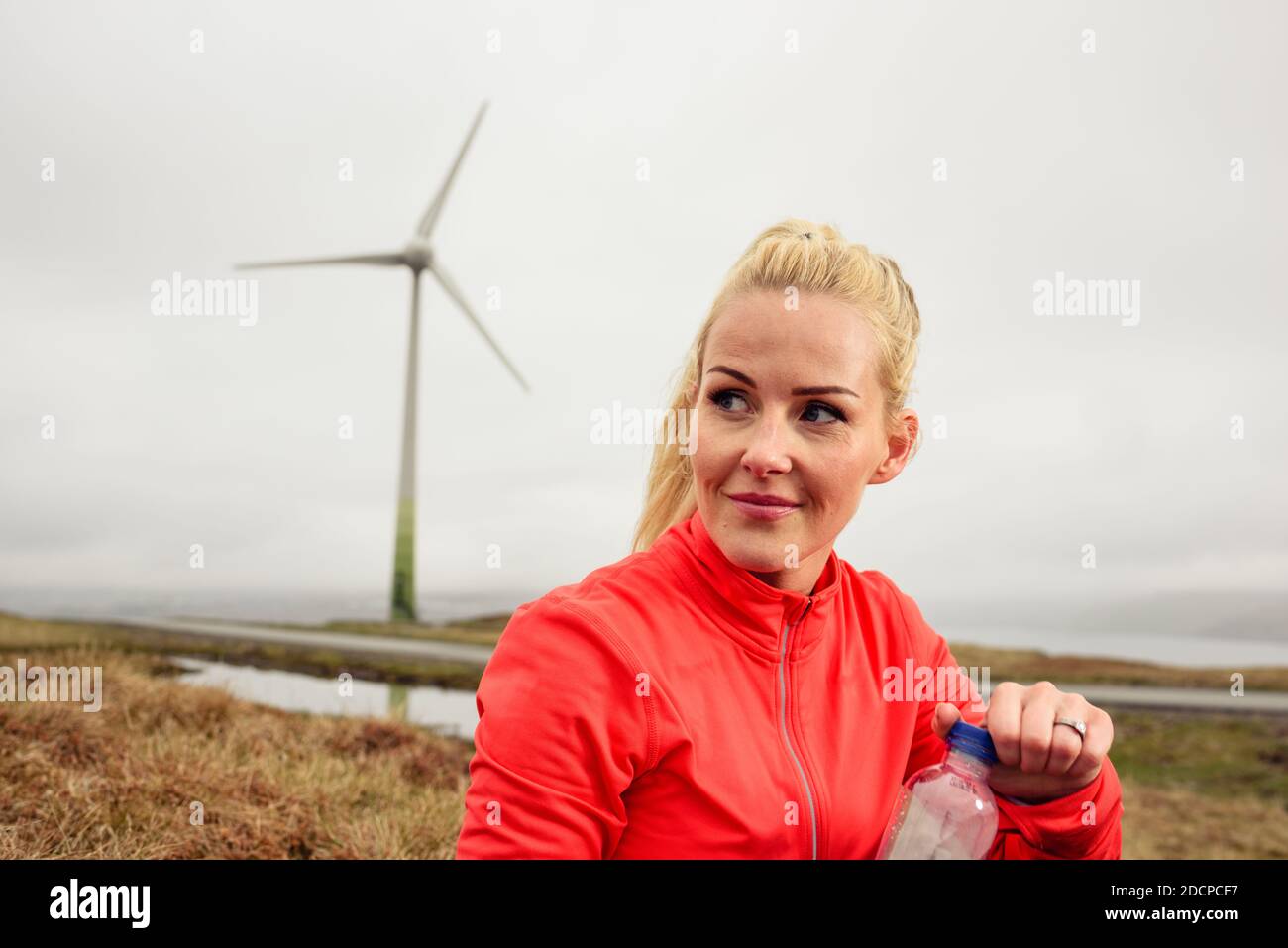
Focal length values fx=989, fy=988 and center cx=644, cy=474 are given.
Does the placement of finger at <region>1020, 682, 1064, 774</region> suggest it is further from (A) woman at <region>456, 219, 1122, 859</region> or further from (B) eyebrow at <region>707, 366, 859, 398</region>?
(B) eyebrow at <region>707, 366, 859, 398</region>

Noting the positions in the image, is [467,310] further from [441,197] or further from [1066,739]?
[1066,739]

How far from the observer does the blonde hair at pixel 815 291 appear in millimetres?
3096

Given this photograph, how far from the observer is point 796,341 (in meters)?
2.96

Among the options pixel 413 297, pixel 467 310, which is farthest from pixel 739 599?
pixel 413 297

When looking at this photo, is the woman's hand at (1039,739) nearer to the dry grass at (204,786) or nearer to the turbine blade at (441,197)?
the dry grass at (204,786)

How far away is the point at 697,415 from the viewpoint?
10.3 feet

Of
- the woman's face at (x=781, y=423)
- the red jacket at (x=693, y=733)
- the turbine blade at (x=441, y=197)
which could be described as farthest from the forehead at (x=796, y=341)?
the turbine blade at (x=441, y=197)

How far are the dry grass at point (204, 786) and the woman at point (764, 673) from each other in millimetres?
2708

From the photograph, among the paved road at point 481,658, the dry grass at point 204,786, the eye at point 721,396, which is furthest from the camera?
the paved road at point 481,658

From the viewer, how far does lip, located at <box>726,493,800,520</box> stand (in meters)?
Result: 2.98

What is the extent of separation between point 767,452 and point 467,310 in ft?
71.9
